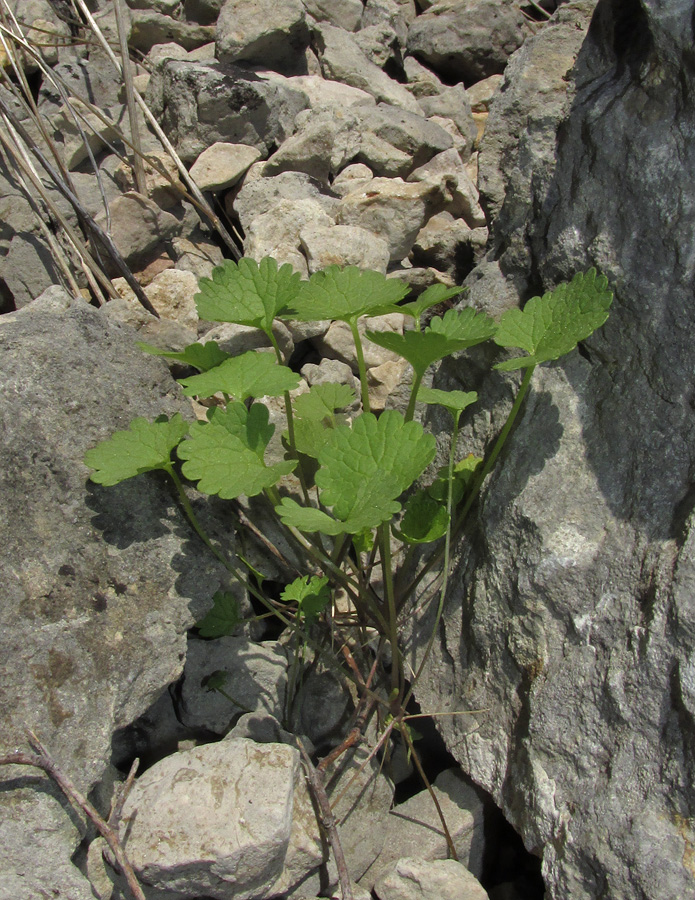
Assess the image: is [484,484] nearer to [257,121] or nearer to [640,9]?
[640,9]

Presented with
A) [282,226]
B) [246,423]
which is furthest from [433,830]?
[282,226]

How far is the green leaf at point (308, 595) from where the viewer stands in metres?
2.09

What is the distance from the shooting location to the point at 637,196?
6.88ft

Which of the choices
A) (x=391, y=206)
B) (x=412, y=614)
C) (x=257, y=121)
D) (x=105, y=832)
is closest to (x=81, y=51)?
(x=257, y=121)

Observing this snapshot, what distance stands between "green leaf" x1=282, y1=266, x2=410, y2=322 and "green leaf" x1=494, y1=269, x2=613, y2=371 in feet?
1.19

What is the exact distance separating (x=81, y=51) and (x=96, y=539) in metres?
3.28

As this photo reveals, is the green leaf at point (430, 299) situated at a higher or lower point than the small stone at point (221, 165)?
lower

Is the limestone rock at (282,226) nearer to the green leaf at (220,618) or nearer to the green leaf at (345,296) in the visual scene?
the green leaf at (345,296)

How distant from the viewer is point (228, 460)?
6.38 feet

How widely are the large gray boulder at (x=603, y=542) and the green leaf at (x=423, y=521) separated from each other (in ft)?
0.57

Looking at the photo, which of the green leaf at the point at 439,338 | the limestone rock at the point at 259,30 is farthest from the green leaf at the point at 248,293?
the limestone rock at the point at 259,30

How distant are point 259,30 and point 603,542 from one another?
361 centimetres

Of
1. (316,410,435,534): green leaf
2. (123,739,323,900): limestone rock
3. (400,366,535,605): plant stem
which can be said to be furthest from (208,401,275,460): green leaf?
(123,739,323,900): limestone rock

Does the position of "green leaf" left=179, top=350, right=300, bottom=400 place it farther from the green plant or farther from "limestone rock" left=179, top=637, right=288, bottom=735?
"limestone rock" left=179, top=637, right=288, bottom=735
